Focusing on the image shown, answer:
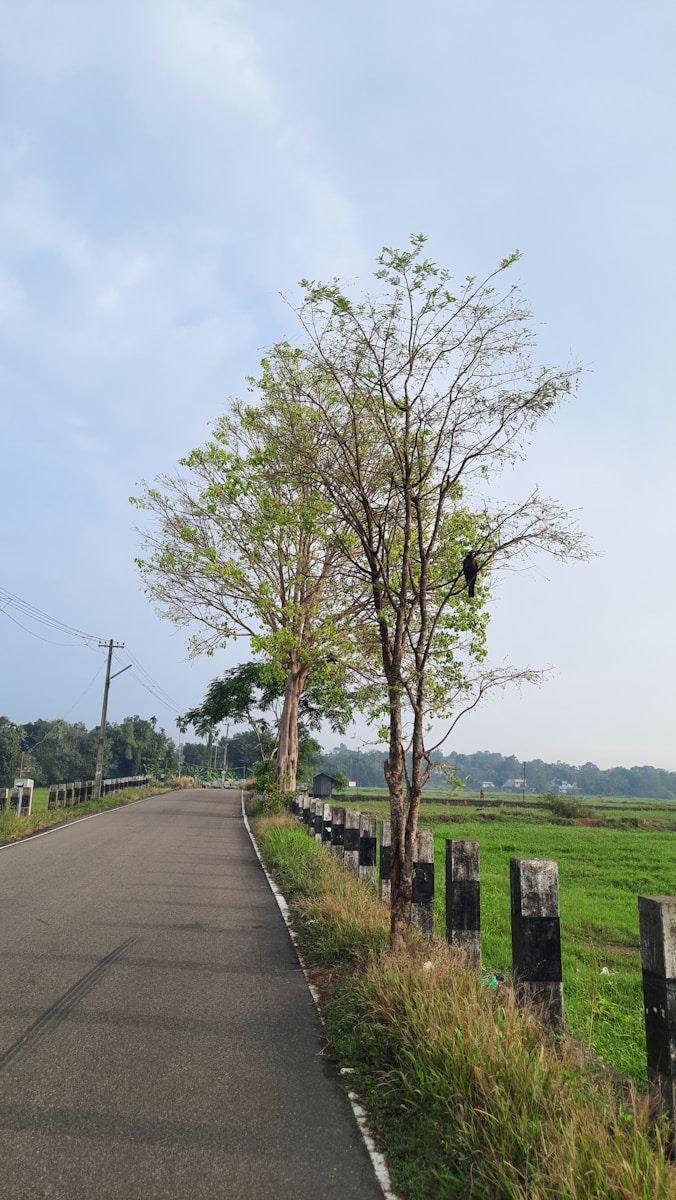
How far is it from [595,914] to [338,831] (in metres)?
4.85

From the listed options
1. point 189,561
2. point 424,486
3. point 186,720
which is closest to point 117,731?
point 186,720

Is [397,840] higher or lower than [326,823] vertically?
higher

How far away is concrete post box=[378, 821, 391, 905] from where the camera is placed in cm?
792

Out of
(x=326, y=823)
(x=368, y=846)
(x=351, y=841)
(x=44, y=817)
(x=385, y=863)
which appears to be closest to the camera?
(x=385, y=863)

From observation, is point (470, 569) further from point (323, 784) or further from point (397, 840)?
point (323, 784)

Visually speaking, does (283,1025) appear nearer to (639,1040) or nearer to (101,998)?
(101,998)

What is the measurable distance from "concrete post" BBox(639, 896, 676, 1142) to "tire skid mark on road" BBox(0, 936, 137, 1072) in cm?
337

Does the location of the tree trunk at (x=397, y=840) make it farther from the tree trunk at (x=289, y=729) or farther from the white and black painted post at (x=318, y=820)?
the tree trunk at (x=289, y=729)

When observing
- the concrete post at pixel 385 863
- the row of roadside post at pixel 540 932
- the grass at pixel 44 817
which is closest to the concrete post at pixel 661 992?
the row of roadside post at pixel 540 932

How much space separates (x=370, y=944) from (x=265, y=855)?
368 inches

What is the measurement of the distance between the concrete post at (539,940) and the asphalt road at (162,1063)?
4.14 ft

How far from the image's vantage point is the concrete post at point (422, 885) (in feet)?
23.4

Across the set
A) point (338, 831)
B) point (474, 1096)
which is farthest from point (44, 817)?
point (474, 1096)

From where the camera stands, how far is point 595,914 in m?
13.9
